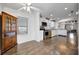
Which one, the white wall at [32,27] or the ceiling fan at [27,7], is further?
the white wall at [32,27]

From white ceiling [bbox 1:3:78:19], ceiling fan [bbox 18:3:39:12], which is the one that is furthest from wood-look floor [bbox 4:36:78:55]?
ceiling fan [bbox 18:3:39:12]

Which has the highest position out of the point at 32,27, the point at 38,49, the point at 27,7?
the point at 27,7

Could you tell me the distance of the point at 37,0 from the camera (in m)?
2.60

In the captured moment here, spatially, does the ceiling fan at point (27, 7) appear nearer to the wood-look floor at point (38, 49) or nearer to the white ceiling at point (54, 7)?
the white ceiling at point (54, 7)

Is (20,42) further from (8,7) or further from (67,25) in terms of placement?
(67,25)

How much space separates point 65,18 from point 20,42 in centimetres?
162

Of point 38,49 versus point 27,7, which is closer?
point 27,7

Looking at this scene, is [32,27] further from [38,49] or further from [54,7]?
[54,7]

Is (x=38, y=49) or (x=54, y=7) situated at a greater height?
(x=54, y=7)

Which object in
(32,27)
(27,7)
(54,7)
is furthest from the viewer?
(32,27)

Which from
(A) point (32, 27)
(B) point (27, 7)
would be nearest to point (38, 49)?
(A) point (32, 27)

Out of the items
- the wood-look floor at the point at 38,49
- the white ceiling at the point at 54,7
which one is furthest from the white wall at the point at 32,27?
the white ceiling at the point at 54,7

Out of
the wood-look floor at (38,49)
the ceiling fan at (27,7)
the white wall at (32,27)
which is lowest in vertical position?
the wood-look floor at (38,49)
